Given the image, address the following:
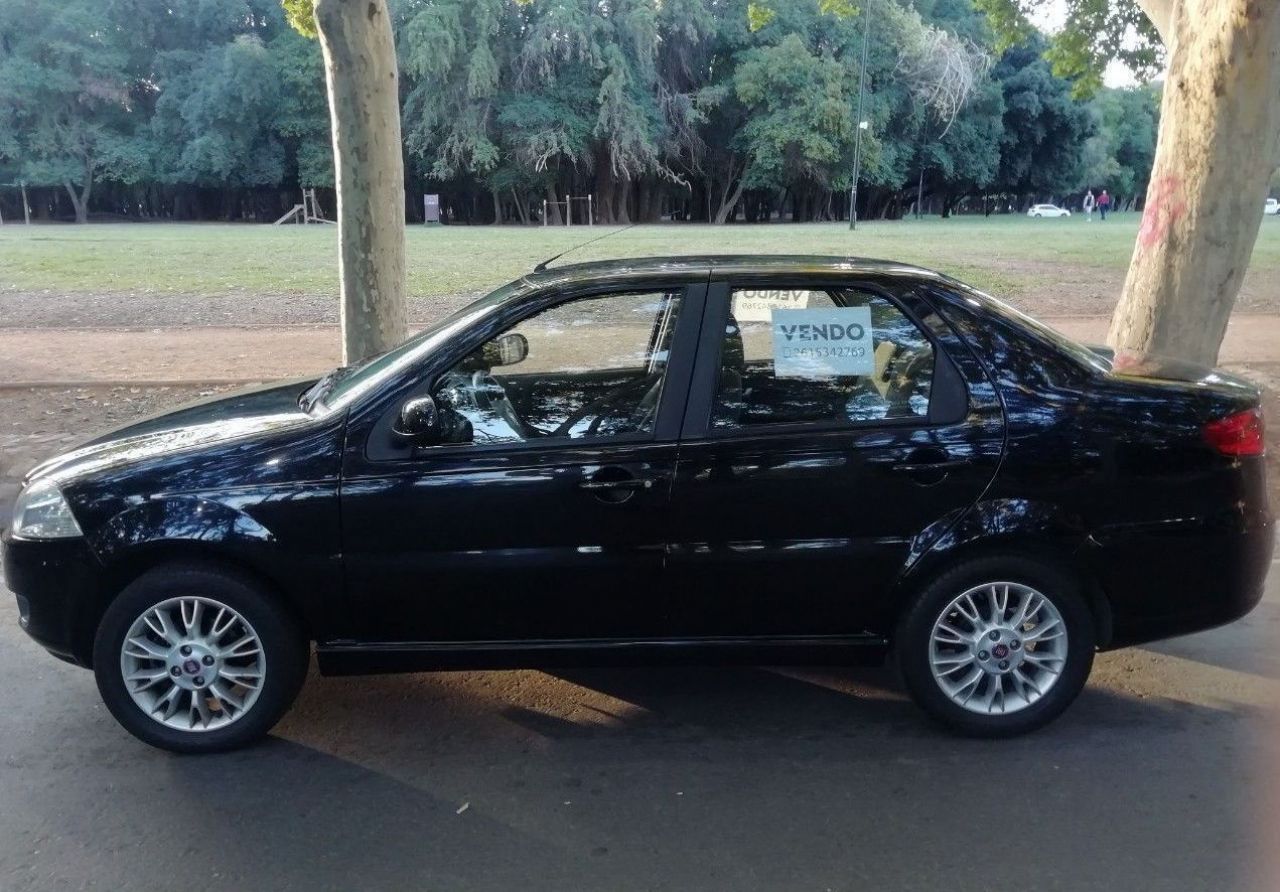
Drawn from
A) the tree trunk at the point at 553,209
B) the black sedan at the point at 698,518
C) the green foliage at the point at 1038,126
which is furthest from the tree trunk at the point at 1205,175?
the green foliage at the point at 1038,126

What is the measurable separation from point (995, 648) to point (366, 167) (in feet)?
18.5

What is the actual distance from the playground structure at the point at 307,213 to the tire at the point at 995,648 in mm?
56090

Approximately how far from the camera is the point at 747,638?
→ 13.1 ft

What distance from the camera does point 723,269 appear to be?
4.14 m

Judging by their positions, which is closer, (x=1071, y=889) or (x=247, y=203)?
(x=1071, y=889)

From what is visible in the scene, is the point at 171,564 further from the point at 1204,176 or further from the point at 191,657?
the point at 1204,176

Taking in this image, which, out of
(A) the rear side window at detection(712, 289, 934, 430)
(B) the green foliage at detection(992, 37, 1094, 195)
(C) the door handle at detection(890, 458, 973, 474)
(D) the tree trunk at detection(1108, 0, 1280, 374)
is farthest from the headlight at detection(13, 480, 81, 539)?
(B) the green foliage at detection(992, 37, 1094, 195)

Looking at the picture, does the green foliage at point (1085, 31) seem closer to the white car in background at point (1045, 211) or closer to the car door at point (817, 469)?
the car door at point (817, 469)

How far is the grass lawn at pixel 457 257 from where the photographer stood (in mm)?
19969

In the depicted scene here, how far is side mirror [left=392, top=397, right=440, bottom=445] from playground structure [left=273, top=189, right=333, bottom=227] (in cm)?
5548

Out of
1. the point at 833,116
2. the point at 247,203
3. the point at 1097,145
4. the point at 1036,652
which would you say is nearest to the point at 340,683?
the point at 1036,652

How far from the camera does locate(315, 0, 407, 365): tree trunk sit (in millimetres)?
7570

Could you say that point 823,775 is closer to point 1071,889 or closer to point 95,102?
point 1071,889

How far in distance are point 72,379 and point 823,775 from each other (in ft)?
30.8
